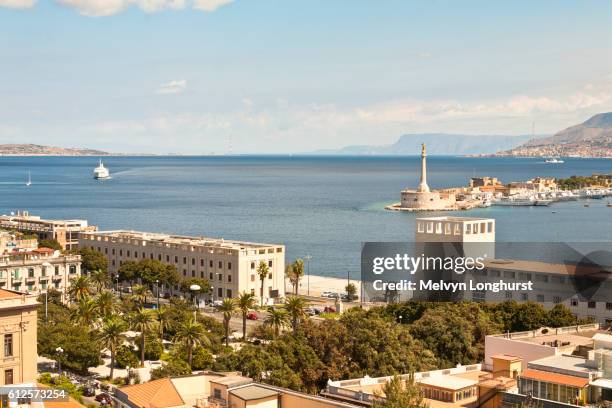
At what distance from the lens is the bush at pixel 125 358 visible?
43.4 meters

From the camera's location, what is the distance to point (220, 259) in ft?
238

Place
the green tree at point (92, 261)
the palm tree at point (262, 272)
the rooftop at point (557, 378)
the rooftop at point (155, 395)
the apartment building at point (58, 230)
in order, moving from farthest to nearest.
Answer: the apartment building at point (58, 230) < the green tree at point (92, 261) < the palm tree at point (262, 272) < the rooftop at point (155, 395) < the rooftop at point (557, 378)

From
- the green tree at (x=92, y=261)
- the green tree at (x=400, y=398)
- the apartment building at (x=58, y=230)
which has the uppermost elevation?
the green tree at (x=400, y=398)

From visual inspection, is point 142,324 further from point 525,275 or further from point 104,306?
point 525,275

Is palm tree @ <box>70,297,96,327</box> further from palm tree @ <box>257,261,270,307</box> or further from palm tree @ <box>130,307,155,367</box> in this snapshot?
palm tree @ <box>257,261,270,307</box>

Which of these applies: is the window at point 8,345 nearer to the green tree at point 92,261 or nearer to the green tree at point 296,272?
the green tree at point 296,272

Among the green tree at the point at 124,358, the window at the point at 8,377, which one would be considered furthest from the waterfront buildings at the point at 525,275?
the window at the point at 8,377

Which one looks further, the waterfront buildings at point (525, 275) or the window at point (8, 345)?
the waterfront buildings at point (525, 275)

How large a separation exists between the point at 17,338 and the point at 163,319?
63.7 feet

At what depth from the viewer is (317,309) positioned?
63.8m

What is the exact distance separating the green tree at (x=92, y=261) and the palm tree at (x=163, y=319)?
24168 mm

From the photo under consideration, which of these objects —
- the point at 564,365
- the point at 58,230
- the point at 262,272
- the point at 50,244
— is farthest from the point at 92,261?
the point at 564,365

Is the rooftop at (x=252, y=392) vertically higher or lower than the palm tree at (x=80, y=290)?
higher

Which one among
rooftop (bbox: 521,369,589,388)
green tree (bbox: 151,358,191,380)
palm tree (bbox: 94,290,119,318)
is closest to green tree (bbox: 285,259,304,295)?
palm tree (bbox: 94,290,119,318)
